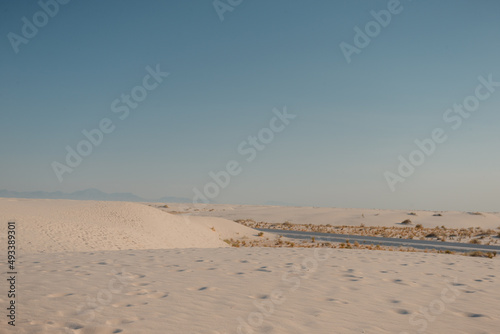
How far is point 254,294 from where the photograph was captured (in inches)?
253

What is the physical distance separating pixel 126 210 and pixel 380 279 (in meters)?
19.9

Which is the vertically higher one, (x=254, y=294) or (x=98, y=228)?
(x=254, y=294)

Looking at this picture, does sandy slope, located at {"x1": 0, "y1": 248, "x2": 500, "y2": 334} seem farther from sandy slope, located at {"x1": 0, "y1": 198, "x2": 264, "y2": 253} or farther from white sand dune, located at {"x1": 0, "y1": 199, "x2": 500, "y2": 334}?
sandy slope, located at {"x1": 0, "y1": 198, "x2": 264, "y2": 253}

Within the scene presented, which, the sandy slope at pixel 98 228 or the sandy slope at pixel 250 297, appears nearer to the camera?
the sandy slope at pixel 250 297

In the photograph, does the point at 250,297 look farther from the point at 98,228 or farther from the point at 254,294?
the point at 98,228

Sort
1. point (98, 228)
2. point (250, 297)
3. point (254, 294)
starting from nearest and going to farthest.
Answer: point (250, 297) → point (254, 294) → point (98, 228)

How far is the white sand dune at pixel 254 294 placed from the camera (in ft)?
15.8

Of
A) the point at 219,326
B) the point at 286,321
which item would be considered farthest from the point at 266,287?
the point at 219,326

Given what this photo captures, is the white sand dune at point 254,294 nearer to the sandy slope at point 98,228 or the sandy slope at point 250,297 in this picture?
the sandy slope at point 250,297

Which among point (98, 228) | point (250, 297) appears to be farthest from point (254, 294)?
point (98, 228)

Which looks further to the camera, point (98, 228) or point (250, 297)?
point (98, 228)

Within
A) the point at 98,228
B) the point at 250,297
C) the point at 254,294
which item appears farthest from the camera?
the point at 98,228

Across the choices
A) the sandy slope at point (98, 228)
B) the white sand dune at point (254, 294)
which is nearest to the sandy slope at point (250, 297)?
the white sand dune at point (254, 294)

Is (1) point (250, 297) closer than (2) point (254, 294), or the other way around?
(1) point (250, 297)
